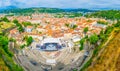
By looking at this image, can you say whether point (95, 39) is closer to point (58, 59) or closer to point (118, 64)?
point (58, 59)

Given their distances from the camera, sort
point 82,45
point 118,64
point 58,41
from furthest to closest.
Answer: point 58,41, point 82,45, point 118,64

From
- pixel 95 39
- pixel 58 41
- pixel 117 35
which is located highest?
pixel 117 35

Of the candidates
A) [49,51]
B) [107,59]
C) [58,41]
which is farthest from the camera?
[58,41]

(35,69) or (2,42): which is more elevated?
(2,42)

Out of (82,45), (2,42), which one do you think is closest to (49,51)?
(82,45)

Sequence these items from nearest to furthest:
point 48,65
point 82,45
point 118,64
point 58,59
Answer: point 118,64 < point 48,65 < point 58,59 < point 82,45

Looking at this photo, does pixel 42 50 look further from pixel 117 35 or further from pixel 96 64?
pixel 96 64

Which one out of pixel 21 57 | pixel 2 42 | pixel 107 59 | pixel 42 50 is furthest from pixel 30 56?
pixel 107 59

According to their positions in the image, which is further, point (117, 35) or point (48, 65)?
point (48, 65)

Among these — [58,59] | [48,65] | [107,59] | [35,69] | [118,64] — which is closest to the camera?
[118,64]
